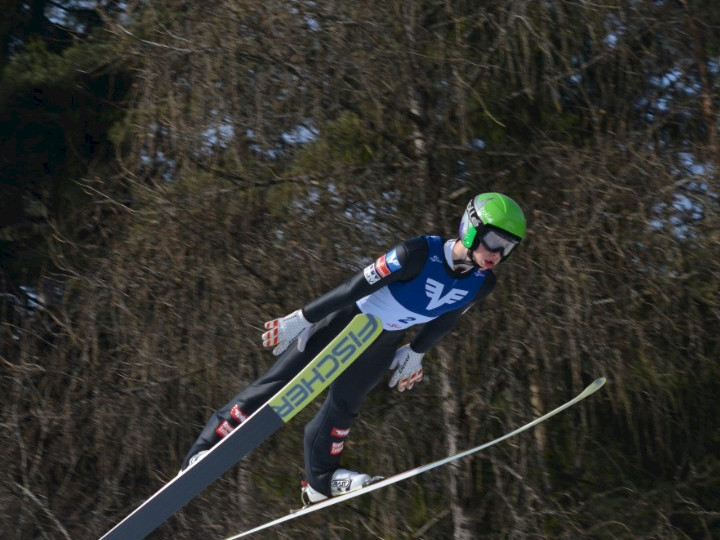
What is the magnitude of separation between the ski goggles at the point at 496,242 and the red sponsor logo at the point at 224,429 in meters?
1.33

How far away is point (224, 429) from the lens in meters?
4.38

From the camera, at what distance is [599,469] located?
6.46 metres

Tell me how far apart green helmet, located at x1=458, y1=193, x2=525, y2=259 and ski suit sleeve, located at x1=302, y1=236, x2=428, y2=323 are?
19 cm

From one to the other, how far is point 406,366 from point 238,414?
0.71m

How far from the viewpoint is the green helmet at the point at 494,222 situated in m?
3.76

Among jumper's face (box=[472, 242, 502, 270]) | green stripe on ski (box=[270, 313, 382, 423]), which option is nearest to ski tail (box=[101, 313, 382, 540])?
green stripe on ski (box=[270, 313, 382, 423])

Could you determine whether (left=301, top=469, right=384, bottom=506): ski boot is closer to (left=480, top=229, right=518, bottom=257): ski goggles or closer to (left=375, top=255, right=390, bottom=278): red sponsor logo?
(left=375, top=255, right=390, bottom=278): red sponsor logo

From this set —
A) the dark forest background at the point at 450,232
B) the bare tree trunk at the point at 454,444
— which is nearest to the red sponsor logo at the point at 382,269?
the dark forest background at the point at 450,232

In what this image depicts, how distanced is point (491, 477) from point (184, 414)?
185 cm

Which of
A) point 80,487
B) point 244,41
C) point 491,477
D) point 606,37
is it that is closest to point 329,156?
point 244,41

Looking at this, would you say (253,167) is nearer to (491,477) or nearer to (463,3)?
(463,3)

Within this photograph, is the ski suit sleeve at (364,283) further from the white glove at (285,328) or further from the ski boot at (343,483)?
the ski boot at (343,483)

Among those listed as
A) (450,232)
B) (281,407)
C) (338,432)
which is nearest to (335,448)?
(338,432)

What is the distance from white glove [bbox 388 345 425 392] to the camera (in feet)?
14.6
